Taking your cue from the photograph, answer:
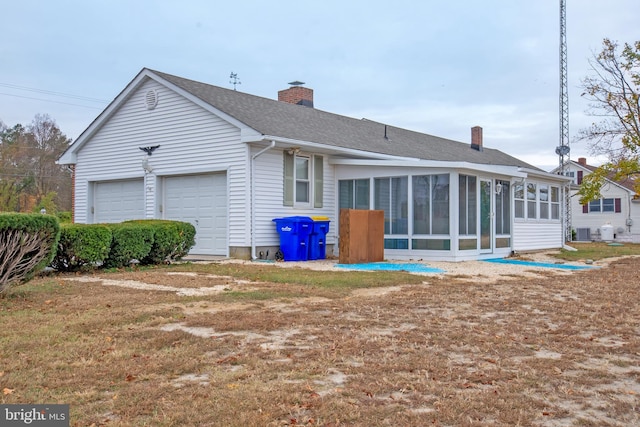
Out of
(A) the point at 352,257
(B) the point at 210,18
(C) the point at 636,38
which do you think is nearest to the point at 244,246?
(A) the point at 352,257

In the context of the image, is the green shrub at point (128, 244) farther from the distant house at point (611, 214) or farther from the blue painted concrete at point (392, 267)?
the distant house at point (611, 214)

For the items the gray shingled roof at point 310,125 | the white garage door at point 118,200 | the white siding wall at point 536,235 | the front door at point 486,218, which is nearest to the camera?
the gray shingled roof at point 310,125

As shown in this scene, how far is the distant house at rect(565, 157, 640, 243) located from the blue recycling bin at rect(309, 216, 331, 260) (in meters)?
26.7

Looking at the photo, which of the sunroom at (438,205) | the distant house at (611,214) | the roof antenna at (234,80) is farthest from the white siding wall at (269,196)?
the distant house at (611,214)

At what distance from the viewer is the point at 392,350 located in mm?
5191

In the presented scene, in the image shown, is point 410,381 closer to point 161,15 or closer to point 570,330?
point 570,330

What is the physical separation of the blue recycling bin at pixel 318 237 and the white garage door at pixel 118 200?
18.8 feet

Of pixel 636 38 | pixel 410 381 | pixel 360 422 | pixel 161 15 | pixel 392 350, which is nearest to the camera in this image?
pixel 360 422

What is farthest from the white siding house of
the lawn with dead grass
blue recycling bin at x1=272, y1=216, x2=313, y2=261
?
the lawn with dead grass

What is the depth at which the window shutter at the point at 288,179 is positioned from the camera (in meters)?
15.9

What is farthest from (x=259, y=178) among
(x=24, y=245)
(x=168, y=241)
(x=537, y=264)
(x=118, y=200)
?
(x=537, y=264)

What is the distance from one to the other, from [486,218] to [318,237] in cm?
510

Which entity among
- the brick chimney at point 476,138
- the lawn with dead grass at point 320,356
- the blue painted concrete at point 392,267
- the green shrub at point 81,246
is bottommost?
the lawn with dead grass at point 320,356

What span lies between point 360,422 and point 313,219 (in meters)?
12.1
